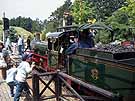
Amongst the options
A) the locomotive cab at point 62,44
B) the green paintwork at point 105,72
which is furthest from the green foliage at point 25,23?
the green paintwork at point 105,72

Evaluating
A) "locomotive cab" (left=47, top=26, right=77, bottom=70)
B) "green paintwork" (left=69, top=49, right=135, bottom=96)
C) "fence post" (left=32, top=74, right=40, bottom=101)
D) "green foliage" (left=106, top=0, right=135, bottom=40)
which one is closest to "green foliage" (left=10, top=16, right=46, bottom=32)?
"green foliage" (left=106, top=0, right=135, bottom=40)

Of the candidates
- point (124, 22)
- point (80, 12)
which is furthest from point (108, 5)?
point (124, 22)

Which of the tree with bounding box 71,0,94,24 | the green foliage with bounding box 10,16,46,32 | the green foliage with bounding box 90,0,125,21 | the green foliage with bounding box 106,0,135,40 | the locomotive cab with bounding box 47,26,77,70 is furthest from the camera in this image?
the green foliage with bounding box 90,0,125,21

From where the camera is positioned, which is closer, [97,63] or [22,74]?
[97,63]

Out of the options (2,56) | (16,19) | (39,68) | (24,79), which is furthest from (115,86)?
(16,19)

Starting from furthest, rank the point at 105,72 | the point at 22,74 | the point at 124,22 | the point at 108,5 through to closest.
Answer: the point at 108,5, the point at 124,22, the point at 22,74, the point at 105,72

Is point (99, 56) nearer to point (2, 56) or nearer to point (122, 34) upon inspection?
point (2, 56)

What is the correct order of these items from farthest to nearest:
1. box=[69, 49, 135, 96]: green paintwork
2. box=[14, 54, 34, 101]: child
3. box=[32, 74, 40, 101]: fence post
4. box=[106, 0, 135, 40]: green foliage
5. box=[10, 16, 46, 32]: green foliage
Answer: box=[10, 16, 46, 32]: green foliage → box=[106, 0, 135, 40]: green foliage → box=[14, 54, 34, 101]: child → box=[32, 74, 40, 101]: fence post → box=[69, 49, 135, 96]: green paintwork

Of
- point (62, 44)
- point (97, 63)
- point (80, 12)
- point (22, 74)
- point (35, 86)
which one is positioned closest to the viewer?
point (35, 86)

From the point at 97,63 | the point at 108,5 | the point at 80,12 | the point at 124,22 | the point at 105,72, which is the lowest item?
the point at 105,72

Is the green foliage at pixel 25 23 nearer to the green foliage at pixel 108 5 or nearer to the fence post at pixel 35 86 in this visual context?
the green foliage at pixel 108 5

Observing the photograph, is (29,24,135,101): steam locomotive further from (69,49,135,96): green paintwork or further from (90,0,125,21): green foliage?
(90,0,125,21): green foliage

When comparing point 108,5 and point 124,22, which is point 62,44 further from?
point 108,5

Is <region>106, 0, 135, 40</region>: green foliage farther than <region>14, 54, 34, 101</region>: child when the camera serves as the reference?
Yes
